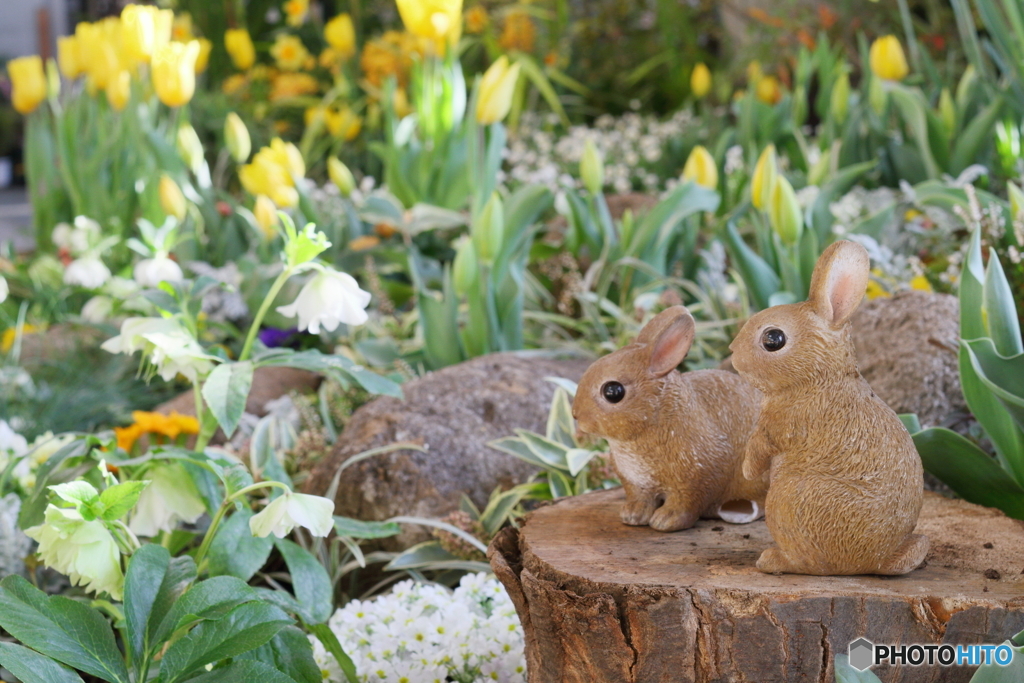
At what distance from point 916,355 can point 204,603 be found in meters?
1.20

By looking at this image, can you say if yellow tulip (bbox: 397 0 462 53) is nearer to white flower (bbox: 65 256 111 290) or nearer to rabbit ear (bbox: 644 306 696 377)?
white flower (bbox: 65 256 111 290)

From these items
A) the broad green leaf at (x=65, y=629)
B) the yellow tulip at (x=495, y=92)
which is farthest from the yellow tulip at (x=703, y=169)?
the broad green leaf at (x=65, y=629)

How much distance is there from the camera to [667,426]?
3.53 feet

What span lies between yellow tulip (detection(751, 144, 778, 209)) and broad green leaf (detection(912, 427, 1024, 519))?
835mm

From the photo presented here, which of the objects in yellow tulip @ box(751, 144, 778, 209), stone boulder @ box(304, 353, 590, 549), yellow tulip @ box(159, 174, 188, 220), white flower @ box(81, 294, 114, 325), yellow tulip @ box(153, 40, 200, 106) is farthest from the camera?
yellow tulip @ box(153, 40, 200, 106)

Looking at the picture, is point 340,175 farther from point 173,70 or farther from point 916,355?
point 916,355

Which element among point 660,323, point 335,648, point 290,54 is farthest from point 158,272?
point 290,54

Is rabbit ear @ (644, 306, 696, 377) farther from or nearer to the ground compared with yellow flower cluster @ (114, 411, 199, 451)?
farther from the ground

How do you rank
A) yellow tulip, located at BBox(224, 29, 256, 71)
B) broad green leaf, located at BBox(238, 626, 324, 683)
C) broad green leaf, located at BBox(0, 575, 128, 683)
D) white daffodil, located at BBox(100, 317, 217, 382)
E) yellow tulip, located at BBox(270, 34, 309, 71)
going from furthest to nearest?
yellow tulip, located at BBox(270, 34, 309, 71), yellow tulip, located at BBox(224, 29, 256, 71), white daffodil, located at BBox(100, 317, 217, 382), broad green leaf, located at BBox(238, 626, 324, 683), broad green leaf, located at BBox(0, 575, 128, 683)

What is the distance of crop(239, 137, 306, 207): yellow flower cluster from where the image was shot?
9.55 feet

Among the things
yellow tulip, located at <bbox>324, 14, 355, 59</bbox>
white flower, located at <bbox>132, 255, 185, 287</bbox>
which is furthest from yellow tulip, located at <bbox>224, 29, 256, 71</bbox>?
white flower, located at <bbox>132, 255, 185, 287</bbox>

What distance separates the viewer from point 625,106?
18.3 feet

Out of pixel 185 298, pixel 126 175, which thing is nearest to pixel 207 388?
pixel 185 298

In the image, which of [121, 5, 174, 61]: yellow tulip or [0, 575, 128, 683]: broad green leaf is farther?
[121, 5, 174, 61]: yellow tulip
